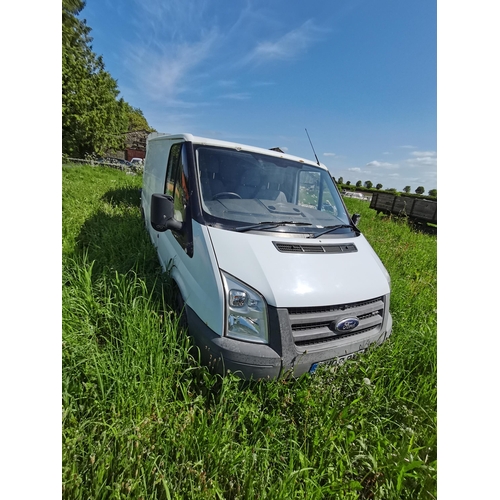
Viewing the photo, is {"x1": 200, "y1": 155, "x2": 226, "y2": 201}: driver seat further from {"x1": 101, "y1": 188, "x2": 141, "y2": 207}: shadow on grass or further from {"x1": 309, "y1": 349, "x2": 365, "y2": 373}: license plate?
{"x1": 101, "y1": 188, "x2": 141, "y2": 207}: shadow on grass

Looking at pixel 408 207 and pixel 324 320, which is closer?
pixel 324 320

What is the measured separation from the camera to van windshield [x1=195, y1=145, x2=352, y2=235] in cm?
254

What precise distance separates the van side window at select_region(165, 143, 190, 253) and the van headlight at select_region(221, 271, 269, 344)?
824mm

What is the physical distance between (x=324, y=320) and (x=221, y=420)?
1.01 meters

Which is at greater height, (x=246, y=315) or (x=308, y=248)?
(x=308, y=248)

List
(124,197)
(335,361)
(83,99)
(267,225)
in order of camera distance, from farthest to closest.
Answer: (83,99) → (124,197) → (267,225) → (335,361)

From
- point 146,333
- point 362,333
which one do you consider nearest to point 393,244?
point 362,333

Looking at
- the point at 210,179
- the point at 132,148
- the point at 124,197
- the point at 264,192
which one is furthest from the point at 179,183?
the point at 132,148

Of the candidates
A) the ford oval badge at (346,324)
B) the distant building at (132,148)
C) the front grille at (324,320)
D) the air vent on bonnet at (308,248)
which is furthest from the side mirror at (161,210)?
the distant building at (132,148)

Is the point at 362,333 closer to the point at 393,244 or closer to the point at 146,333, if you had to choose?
the point at 146,333

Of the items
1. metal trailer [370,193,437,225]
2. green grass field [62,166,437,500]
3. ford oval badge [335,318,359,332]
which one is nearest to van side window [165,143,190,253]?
green grass field [62,166,437,500]

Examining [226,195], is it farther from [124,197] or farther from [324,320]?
[124,197]

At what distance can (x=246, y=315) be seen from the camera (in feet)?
6.08

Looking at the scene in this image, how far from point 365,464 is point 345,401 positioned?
405 mm
